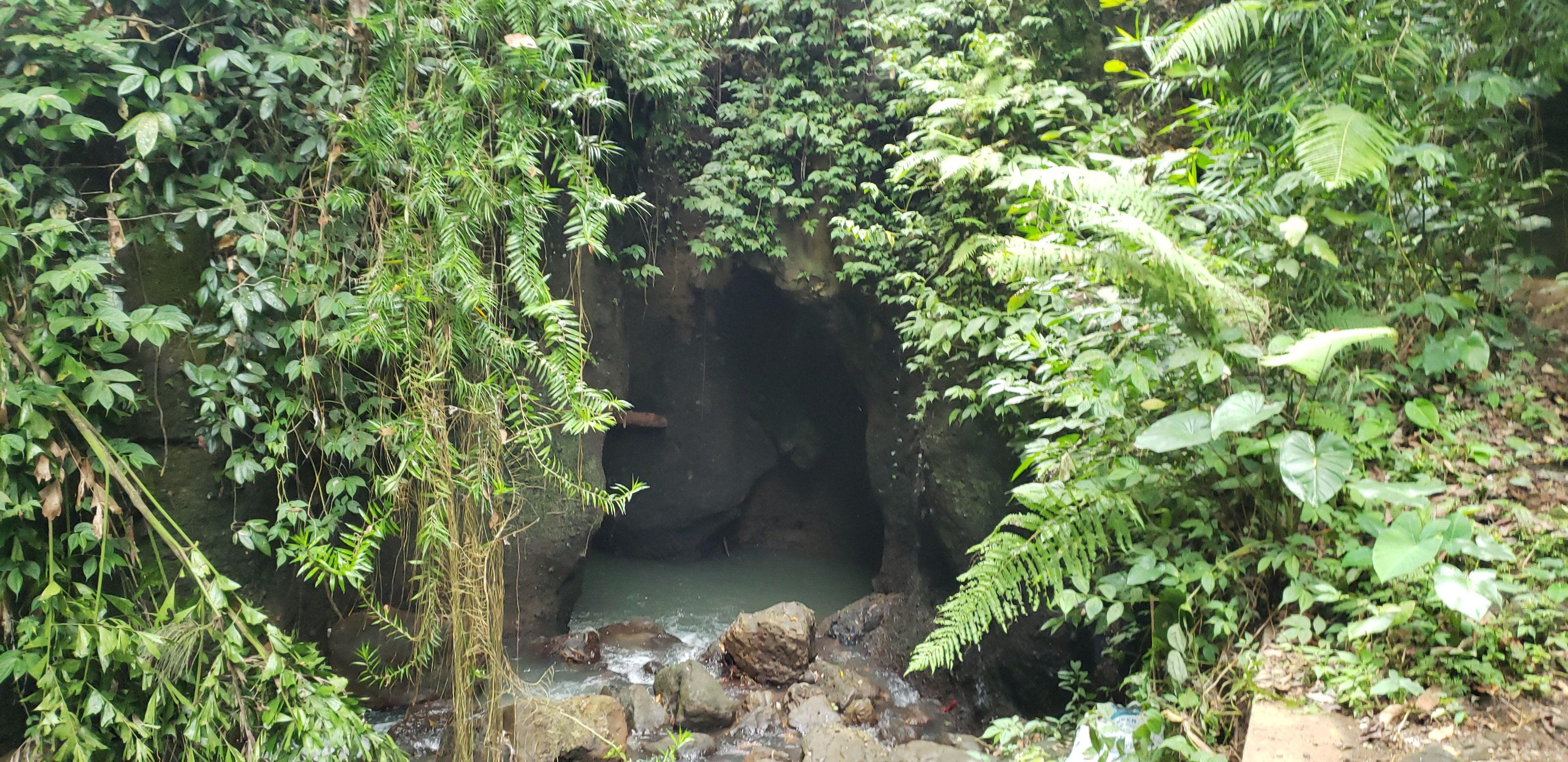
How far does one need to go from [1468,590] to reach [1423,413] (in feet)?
2.29

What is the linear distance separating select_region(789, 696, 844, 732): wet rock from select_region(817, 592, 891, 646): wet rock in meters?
1.37

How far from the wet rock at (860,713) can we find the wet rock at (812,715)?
2.2 inches

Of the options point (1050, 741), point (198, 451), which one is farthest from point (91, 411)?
point (1050, 741)

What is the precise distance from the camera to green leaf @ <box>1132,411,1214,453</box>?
6.52 ft

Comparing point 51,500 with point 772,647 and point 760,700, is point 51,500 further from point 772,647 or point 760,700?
point 772,647

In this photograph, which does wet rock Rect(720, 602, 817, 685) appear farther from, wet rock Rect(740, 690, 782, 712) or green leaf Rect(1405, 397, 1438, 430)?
green leaf Rect(1405, 397, 1438, 430)

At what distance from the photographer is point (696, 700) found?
4551 mm

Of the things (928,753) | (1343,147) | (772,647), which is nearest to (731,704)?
(772,647)

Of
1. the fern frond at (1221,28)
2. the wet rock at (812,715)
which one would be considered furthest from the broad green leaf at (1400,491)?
the wet rock at (812,715)

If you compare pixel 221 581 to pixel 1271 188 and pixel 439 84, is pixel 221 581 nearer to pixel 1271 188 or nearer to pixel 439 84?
pixel 439 84

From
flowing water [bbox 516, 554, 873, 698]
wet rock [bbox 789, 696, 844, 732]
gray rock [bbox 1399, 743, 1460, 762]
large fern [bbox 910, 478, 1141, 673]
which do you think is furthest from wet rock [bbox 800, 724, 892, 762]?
gray rock [bbox 1399, 743, 1460, 762]

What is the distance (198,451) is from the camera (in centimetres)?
290

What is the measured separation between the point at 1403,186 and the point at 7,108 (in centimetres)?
424

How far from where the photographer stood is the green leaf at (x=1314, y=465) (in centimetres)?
179
